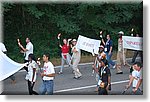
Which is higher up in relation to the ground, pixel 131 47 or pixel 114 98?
pixel 131 47

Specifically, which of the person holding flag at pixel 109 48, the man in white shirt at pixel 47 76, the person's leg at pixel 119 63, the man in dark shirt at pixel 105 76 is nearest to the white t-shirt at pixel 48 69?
the man in white shirt at pixel 47 76

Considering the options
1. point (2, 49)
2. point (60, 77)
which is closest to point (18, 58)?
point (2, 49)

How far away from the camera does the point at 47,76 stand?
6.69 m

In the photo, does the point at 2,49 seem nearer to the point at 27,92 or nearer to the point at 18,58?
the point at 18,58

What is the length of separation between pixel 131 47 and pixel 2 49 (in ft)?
6.80

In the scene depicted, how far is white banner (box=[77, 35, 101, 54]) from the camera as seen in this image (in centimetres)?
675

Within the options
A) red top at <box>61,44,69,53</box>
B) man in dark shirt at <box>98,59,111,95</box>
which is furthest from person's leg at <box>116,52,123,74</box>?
red top at <box>61,44,69,53</box>

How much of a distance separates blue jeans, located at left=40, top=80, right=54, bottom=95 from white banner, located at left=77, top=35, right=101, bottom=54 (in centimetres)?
75

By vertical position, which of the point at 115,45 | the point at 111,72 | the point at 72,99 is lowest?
the point at 72,99

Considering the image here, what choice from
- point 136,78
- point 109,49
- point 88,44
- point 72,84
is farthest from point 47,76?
point 136,78

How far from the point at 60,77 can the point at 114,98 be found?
921 mm

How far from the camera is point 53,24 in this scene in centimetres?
689

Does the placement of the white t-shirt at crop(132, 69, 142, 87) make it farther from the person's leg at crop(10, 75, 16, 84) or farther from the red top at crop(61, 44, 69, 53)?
the person's leg at crop(10, 75, 16, 84)

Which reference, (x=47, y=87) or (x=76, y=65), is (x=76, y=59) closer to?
(x=76, y=65)
